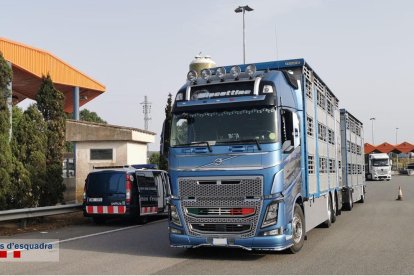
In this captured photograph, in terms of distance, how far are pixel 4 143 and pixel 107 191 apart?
3.28m

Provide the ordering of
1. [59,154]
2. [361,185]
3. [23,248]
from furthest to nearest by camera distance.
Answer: [361,185] → [59,154] → [23,248]

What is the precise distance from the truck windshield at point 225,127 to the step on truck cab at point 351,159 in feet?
31.7

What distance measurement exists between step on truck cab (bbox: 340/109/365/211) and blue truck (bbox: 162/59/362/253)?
888cm

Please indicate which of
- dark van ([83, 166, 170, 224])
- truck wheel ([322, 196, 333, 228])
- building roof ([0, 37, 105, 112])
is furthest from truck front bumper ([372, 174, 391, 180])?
dark van ([83, 166, 170, 224])

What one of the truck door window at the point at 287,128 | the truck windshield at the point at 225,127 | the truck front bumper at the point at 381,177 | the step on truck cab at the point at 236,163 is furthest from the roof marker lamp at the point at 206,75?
the truck front bumper at the point at 381,177

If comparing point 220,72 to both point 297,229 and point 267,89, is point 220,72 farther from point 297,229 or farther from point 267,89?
point 297,229

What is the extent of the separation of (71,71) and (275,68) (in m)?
28.3

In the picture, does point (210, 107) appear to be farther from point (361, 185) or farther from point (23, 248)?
point (361, 185)

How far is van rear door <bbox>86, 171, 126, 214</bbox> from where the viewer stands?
14.7m

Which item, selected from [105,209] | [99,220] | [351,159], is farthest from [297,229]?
[351,159]

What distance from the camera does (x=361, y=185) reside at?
2284 cm

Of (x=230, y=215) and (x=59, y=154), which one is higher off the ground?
(x=59, y=154)

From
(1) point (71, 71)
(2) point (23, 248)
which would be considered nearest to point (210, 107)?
(2) point (23, 248)

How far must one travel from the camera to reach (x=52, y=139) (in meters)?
17.1
